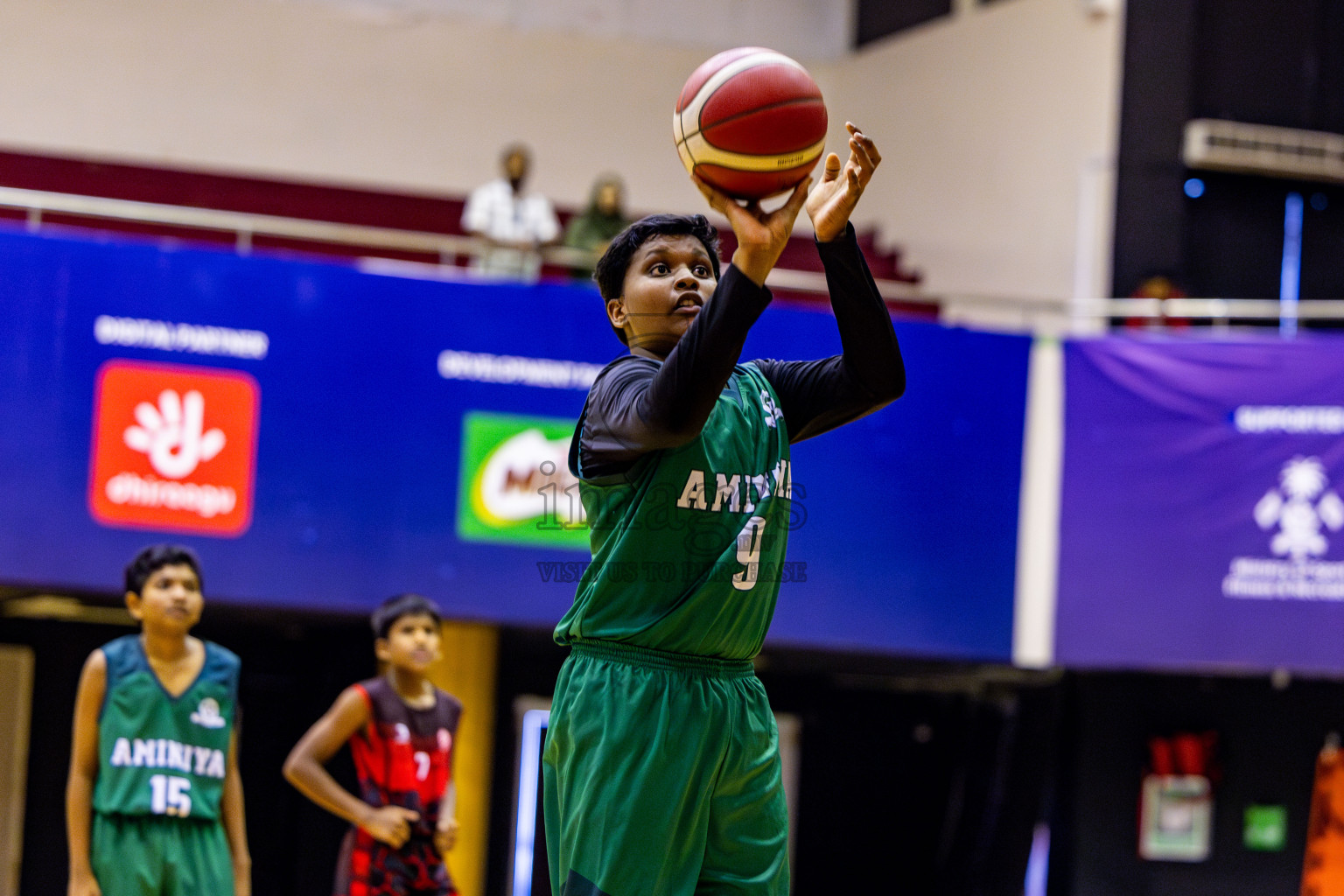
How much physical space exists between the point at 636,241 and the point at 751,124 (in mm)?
331

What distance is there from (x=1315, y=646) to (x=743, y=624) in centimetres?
672

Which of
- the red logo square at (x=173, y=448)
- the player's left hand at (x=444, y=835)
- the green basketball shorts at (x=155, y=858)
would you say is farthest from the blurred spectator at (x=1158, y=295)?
the green basketball shorts at (x=155, y=858)

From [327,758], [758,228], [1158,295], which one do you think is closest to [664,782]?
[758,228]

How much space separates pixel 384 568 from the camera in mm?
8055

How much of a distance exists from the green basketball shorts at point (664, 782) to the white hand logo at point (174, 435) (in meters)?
5.22

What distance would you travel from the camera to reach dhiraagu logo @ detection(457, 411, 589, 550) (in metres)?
8.15

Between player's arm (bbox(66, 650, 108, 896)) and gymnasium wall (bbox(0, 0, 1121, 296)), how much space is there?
24.1ft

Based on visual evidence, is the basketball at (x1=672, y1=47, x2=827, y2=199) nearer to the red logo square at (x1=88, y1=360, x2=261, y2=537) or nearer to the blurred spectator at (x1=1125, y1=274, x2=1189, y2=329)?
Answer: the red logo square at (x1=88, y1=360, x2=261, y2=537)

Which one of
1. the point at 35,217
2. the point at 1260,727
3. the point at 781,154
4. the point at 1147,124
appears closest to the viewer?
the point at 781,154

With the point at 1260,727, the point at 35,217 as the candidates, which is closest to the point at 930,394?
the point at 1260,727

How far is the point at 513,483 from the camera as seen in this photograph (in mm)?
8188

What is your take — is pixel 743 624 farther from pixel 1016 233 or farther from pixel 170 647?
pixel 1016 233

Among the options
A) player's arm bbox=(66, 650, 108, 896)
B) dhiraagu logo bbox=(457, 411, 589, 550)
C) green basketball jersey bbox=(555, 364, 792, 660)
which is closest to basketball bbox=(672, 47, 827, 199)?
green basketball jersey bbox=(555, 364, 792, 660)

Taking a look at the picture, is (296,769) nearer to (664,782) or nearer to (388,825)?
(388,825)
